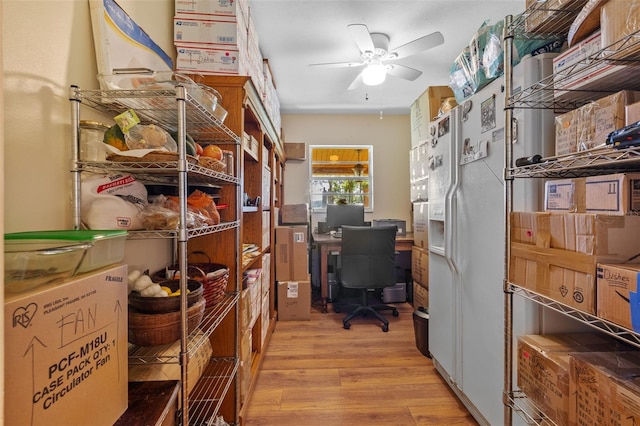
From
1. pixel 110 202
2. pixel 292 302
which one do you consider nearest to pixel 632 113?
pixel 110 202

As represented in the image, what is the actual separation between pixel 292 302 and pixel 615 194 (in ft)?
8.67

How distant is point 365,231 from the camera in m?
2.77

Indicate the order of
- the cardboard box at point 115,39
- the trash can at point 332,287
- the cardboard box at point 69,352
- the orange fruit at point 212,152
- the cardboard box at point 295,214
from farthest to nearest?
1. the cardboard box at point 295,214
2. the trash can at point 332,287
3. the orange fruit at point 212,152
4. the cardboard box at point 115,39
5. the cardboard box at point 69,352

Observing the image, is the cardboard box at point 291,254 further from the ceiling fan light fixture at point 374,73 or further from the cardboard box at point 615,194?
the cardboard box at point 615,194

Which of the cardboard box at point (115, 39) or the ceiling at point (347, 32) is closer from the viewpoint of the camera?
the cardboard box at point (115, 39)

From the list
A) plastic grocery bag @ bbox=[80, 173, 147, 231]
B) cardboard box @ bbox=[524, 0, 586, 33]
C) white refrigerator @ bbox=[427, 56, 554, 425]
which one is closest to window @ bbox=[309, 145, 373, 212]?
white refrigerator @ bbox=[427, 56, 554, 425]

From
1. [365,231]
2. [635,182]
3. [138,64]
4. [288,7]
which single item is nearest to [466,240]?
[635,182]

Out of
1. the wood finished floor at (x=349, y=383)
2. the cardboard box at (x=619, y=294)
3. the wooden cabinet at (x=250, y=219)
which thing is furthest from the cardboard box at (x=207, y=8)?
the wood finished floor at (x=349, y=383)

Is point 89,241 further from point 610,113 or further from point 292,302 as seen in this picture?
point 292,302

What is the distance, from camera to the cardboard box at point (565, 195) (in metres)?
0.94

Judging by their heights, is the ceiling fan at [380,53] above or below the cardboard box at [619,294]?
above

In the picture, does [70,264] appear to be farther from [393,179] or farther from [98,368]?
[393,179]

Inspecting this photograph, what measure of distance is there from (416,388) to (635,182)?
166cm

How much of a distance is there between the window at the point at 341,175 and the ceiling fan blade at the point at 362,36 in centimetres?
205
